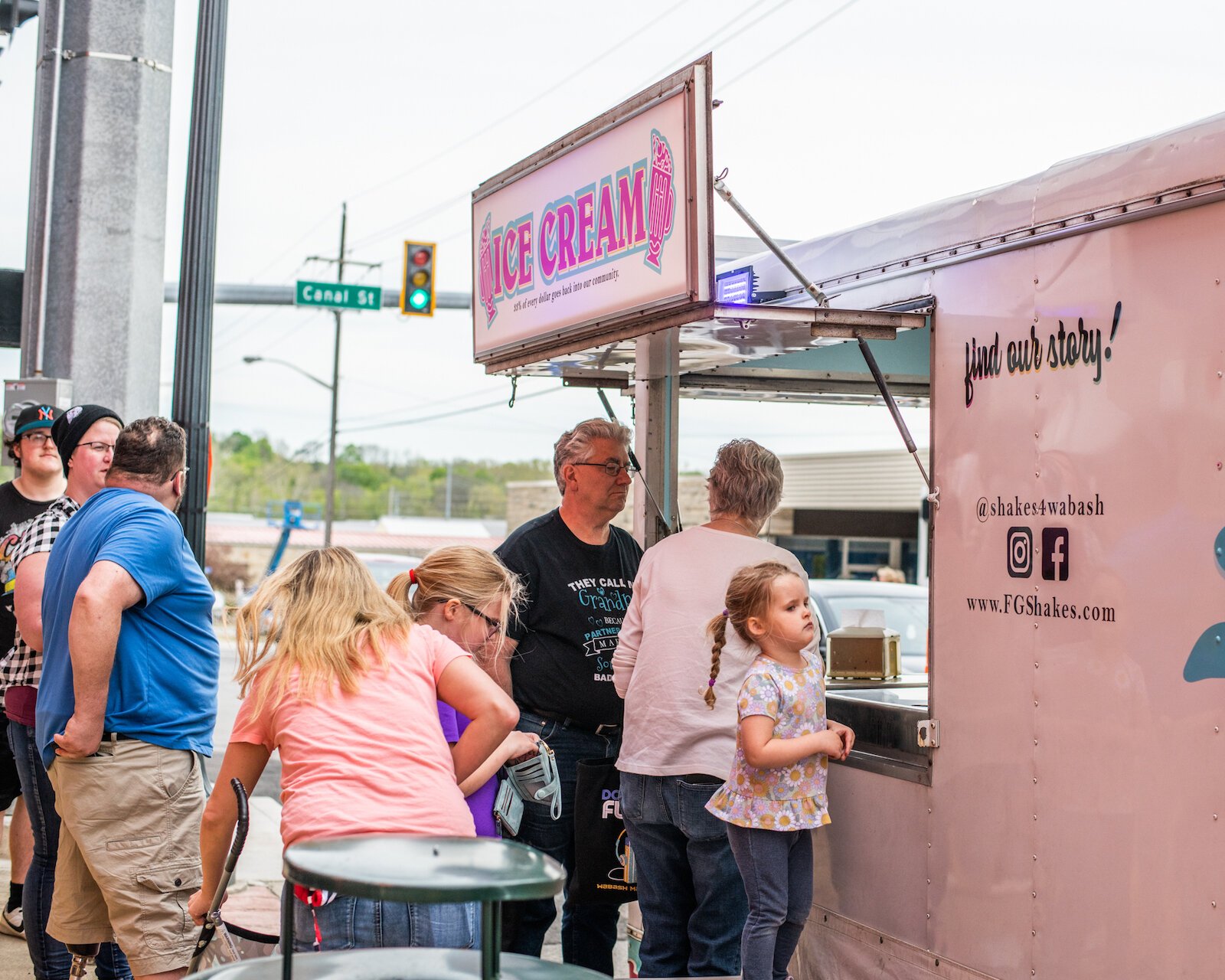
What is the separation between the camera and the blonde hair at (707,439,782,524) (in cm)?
396

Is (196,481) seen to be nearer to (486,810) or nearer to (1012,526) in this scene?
(486,810)

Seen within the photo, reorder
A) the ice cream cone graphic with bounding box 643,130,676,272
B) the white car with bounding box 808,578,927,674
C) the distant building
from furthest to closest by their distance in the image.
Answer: the distant building, the white car with bounding box 808,578,927,674, the ice cream cone graphic with bounding box 643,130,676,272

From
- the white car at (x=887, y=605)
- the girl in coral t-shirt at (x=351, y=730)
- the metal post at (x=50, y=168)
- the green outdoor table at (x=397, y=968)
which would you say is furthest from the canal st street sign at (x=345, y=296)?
the green outdoor table at (x=397, y=968)

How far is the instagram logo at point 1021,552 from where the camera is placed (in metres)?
3.27

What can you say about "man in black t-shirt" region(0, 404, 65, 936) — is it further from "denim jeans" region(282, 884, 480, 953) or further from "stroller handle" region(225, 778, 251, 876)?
"denim jeans" region(282, 884, 480, 953)

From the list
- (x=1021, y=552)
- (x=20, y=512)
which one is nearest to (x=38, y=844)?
(x=20, y=512)

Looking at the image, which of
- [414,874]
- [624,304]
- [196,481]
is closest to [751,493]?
[624,304]

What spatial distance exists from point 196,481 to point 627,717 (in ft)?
10.7

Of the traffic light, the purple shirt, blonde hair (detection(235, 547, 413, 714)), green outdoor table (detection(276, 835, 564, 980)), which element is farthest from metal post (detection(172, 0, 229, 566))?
the traffic light

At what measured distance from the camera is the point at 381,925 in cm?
266

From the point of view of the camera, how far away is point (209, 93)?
6.45 metres

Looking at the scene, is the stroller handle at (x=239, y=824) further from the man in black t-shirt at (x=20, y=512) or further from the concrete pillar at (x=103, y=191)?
the concrete pillar at (x=103, y=191)

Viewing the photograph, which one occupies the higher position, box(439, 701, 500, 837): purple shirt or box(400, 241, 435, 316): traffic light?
box(400, 241, 435, 316): traffic light

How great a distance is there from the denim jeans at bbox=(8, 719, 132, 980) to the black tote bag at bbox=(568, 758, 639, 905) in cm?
158
